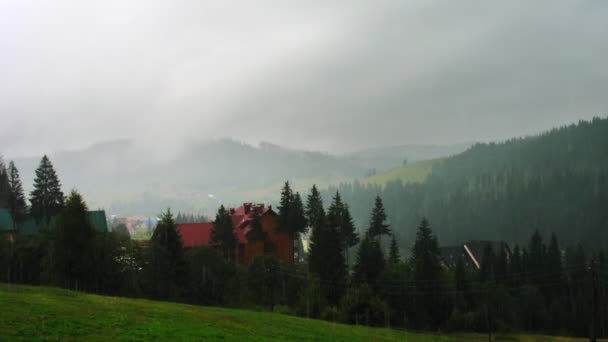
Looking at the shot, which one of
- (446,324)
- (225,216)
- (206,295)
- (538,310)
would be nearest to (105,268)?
(206,295)

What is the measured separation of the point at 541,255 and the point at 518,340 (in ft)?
223

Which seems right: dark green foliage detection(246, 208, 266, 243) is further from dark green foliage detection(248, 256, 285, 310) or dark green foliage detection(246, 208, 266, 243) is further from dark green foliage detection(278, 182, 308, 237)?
dark green foliage detection(248, 256, 285, 310)

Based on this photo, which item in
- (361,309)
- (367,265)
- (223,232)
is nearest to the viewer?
(361,309)

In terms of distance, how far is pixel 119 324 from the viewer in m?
32.1

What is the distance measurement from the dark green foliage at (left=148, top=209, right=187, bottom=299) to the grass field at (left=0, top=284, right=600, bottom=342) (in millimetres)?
25910

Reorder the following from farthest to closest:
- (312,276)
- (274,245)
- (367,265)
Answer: (274,245) → (367,265) → (312,276)

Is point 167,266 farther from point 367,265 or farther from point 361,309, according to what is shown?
point 367,265

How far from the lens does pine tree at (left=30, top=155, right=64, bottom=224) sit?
4183 inches

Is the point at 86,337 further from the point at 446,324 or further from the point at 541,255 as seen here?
the point at 541,255

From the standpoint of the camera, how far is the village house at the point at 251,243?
111188 millimetres

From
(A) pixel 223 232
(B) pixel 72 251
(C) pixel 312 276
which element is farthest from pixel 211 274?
(B) pixel 72 251

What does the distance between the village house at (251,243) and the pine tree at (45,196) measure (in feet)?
86.2

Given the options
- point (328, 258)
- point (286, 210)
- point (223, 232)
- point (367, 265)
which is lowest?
point (367, 265)

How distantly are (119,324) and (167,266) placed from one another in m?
42.2
